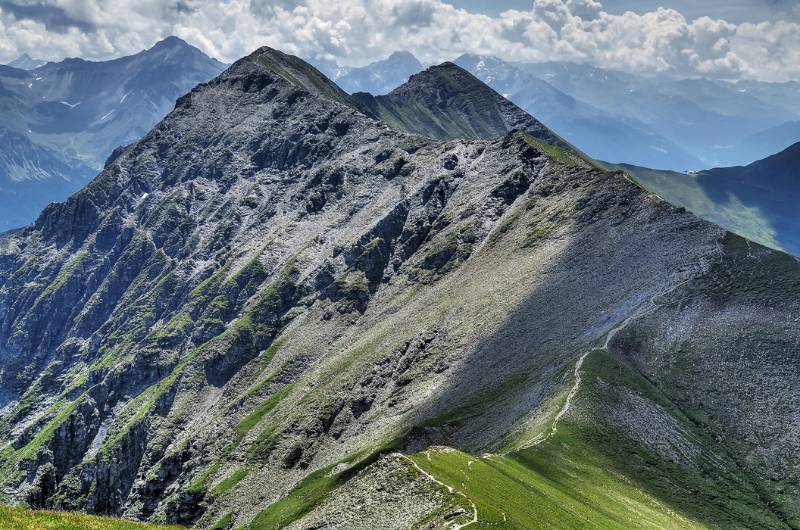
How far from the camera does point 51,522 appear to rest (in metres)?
34.1

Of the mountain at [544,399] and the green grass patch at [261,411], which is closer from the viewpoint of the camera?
the mountain at [544,399]

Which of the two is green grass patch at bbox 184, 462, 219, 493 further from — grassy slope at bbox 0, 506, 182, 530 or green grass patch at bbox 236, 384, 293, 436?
grassy slope at bbox 0, 506, 182, 530

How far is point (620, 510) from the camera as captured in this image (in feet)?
262

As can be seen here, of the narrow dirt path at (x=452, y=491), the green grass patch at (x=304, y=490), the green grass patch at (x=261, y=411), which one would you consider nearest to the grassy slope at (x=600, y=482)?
the narrow dirt path at (x=452, y=491)

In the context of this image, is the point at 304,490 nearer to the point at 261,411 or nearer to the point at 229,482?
the point at 229,482

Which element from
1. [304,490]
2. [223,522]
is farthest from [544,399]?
[223,522]

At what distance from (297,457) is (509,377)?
2236 inches

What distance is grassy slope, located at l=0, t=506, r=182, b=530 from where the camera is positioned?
3266 cm

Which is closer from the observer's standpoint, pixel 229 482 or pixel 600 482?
pixel 600 482

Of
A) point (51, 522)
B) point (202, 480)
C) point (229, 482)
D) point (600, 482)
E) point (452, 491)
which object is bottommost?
point (202, 480)

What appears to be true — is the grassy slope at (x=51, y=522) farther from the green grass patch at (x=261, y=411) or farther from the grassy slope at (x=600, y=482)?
the green grass patch at (x=261, y=411)

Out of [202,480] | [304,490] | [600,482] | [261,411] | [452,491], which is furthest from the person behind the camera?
[261,411]

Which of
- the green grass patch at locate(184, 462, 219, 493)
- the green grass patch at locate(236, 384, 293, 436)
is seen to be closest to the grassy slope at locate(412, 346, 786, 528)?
the green grass patch at locate(236, 384, 293, 436)

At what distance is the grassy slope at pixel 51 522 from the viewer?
1286 inches
